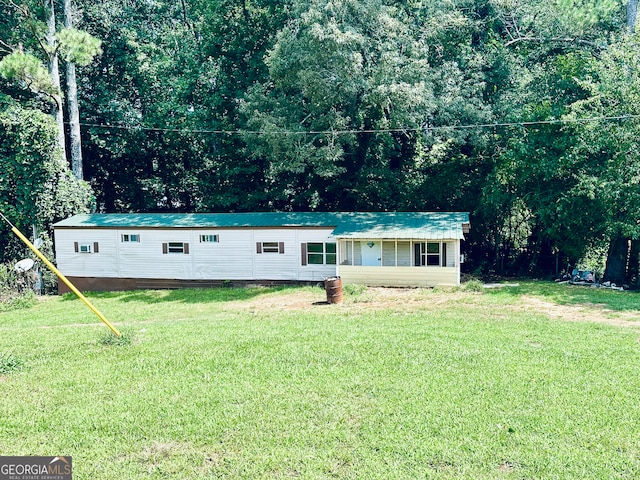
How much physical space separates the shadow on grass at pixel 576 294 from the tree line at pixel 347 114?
2260mm

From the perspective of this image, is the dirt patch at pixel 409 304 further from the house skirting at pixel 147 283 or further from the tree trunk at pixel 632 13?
the tree trunk at pixel 632 13

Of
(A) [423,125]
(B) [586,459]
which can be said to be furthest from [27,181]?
(B) [586,459]

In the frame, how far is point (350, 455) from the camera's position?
593 centimetres

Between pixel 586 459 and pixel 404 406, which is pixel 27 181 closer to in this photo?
pixel 404 406

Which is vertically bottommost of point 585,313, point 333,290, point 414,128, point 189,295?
point 189,295

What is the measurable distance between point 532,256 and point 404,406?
18226 mm

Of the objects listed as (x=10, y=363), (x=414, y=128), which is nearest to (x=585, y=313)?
(x=414, y=128)

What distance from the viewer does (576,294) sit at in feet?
54.1

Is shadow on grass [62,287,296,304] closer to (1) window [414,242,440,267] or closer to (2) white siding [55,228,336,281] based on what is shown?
(2) white siding [55,228,336,281]

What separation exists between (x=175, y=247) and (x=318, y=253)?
602 centimetres

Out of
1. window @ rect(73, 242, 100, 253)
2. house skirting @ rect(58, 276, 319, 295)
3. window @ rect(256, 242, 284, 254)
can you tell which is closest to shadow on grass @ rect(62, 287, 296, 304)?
house skirting @ rect(58, 276, 319, 295)

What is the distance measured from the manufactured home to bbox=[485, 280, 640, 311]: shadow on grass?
2.20 meters

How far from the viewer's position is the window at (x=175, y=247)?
69.4 feet

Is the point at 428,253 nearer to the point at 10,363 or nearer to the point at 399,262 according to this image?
the point at 399,262
